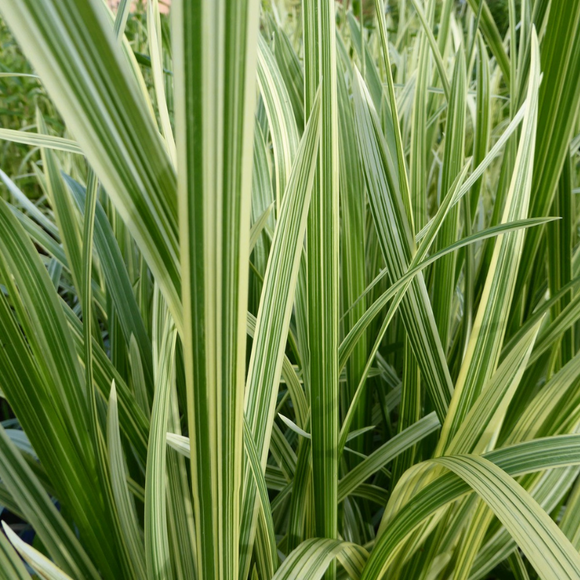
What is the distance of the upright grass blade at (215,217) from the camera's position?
0.15m

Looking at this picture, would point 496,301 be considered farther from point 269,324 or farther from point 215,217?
point 215,217

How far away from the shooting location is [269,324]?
324mm

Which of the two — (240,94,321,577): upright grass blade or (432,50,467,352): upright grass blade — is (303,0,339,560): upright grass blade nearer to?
(240,94,321,577): upright grass blade

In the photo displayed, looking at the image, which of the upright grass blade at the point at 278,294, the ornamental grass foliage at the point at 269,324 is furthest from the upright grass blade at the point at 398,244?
the upright grass blade at the point at 278,294

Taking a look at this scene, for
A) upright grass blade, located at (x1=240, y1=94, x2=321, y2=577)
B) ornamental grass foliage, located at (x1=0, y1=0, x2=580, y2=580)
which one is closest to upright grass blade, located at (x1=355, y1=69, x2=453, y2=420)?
ornamental grass foliage, located at (x1=0, y1=0, x2=580, y2=580)

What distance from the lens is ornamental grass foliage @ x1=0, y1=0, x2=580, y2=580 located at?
0.54ft

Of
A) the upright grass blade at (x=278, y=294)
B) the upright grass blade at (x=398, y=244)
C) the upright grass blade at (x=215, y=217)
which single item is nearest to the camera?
the upright grass blade at (x=215, y=217)

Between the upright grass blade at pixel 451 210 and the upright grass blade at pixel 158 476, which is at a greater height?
the upright grass blade at pixel 451 210

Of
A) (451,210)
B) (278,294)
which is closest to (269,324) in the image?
(278,294)

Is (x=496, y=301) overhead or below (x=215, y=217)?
below

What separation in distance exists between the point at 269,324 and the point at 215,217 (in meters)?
0.16

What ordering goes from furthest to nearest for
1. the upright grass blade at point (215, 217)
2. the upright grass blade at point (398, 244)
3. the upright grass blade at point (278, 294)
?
the upright grass blade at point (398, 244) → the upright grass blade at point (278, 294) → the upright grass blade at point (215, 217)

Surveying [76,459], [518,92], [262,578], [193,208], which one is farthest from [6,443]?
[518,92]

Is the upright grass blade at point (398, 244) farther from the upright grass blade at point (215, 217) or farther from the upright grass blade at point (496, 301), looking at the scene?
the upright grass blade at point (215, 217)
